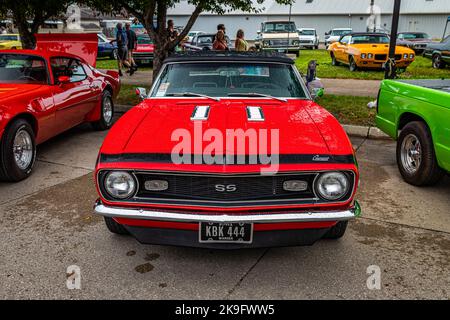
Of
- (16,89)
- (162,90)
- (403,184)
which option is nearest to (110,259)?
(162,90)

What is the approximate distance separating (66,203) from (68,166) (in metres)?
1.33

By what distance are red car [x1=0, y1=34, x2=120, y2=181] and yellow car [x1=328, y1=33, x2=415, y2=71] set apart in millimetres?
9410

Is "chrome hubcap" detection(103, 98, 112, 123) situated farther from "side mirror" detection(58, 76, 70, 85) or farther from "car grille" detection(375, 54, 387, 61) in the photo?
"car grille" detection(375, 54, 387, 61)

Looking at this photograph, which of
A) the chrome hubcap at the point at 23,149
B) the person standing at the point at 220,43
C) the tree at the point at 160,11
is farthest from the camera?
the person standing at the point at 220,43

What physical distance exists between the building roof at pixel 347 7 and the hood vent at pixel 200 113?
38096mm

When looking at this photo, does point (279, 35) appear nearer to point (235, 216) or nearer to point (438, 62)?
point (438, 62)

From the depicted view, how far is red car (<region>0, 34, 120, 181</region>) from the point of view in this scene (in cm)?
482

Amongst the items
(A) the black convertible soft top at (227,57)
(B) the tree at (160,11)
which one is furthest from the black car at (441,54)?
(A) the black convertible soft top at (227,57)

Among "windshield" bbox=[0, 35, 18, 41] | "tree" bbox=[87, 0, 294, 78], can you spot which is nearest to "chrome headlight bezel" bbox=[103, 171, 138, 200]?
"tree" bbox=[87, 0, 294, 78]

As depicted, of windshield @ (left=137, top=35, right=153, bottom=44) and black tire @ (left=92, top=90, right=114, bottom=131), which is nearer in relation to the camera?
black tire @ (left=92, top=90, right=114, bottom=131)

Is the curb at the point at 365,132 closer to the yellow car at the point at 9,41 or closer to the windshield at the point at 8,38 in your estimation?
the yellow car at the point at 9,41

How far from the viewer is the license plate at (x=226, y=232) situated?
9.01ft

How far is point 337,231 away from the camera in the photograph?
3432 millimetres

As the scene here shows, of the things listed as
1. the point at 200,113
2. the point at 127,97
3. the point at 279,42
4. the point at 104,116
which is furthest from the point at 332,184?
the point at 279,42
